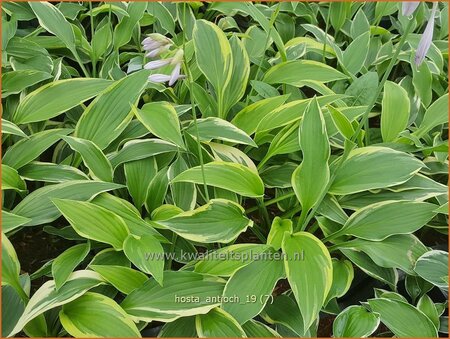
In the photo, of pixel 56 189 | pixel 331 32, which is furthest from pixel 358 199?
pixel 331 32

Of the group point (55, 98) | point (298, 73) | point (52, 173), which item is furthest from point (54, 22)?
point (298, 73)

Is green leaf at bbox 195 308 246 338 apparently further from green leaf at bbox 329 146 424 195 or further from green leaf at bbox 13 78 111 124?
green leaf at bbox 13 78 111 124

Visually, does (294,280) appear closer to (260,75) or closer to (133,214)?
(133,214)

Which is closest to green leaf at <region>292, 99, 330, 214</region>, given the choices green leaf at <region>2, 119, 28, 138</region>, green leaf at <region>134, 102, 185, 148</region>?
green leaf at <region>134, 102, 185, 148</region>

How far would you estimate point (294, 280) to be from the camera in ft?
4.22

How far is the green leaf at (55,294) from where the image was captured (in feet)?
4.12

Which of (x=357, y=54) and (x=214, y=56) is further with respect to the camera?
(x=357, y=54)

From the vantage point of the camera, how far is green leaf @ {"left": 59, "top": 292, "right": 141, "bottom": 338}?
127cm

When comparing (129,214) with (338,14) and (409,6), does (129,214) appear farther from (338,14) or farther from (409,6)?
(338,14)

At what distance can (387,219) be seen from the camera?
154cm

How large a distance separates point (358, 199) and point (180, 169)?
21.6 inches

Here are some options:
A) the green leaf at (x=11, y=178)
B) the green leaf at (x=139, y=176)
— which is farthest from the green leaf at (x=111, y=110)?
the green leaf at (x=11, y=178)

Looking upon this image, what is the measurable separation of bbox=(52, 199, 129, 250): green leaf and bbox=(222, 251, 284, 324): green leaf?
0.31 m

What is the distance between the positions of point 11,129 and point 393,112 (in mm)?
1212
